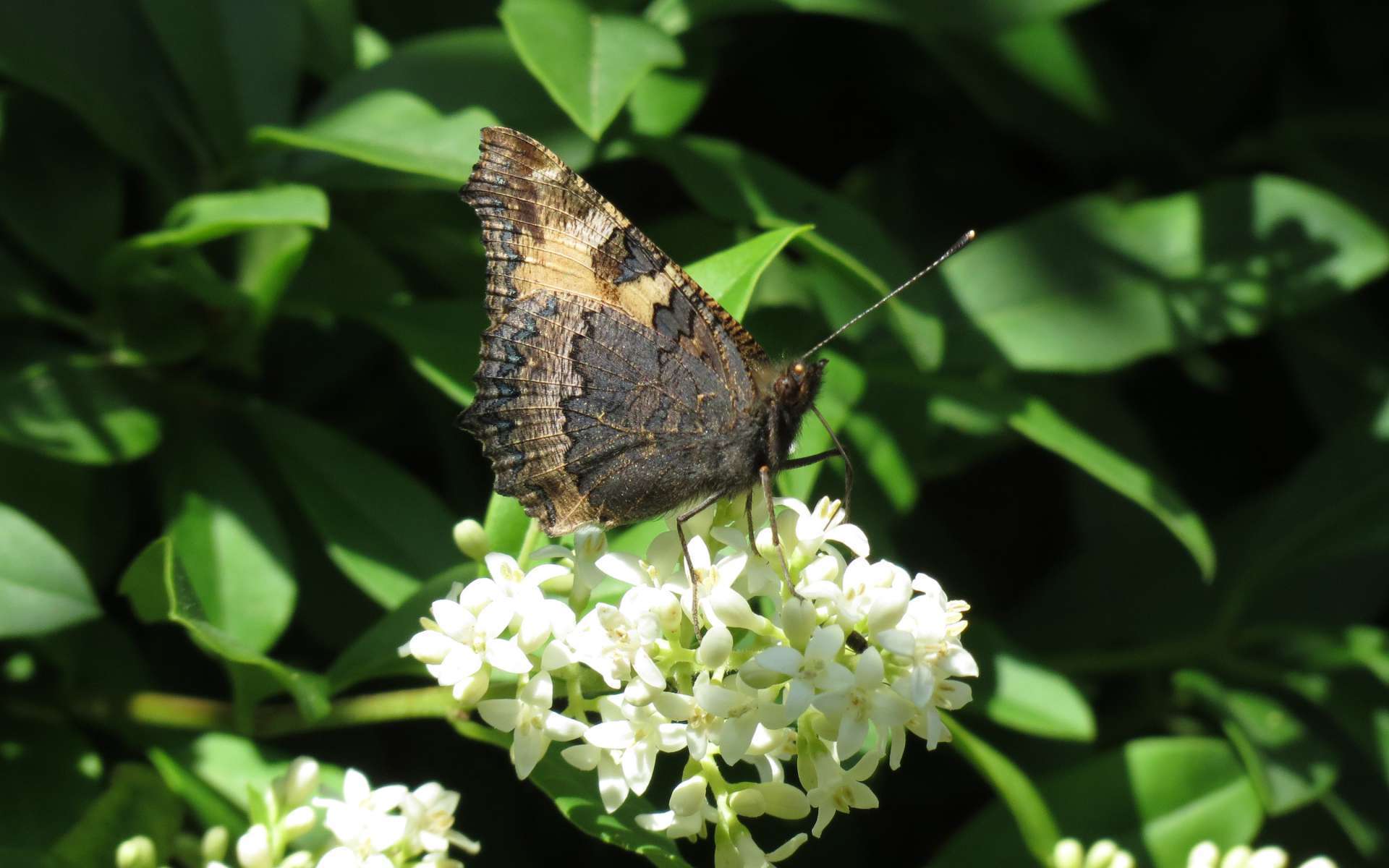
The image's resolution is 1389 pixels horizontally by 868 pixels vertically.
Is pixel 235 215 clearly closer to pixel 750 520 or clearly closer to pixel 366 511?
pixel 366 511

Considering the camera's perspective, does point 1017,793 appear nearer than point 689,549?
No

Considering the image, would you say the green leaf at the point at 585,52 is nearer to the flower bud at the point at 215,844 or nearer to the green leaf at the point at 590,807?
the green leaf at the point at 590,807

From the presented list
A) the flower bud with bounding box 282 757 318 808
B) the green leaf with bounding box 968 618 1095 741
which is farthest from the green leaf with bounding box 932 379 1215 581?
the flower bud with bounding box 282 757 318 808

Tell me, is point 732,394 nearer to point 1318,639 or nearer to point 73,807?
point 73,807

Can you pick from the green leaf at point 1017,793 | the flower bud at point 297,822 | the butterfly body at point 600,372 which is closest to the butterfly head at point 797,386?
the butterfly body at point 600,372

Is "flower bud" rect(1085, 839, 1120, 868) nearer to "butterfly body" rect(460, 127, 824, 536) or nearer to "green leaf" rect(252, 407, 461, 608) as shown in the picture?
"butterfly body" rect(460, 127, 824, 536)

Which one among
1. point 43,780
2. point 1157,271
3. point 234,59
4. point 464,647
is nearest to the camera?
point 464,647

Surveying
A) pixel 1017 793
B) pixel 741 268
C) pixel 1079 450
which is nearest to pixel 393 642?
pixel 741 268
